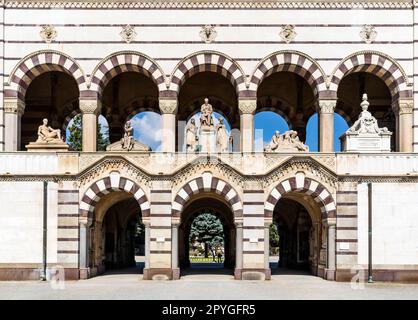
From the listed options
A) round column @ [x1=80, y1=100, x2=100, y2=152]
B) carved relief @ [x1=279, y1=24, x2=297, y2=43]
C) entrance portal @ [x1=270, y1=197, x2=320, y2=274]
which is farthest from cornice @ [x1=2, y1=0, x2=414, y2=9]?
entrance portal @ [x1=270, y1=197, x2=320, y2=274]

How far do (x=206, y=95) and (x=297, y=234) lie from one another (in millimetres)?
7373

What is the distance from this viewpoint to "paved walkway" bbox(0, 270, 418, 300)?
19469mm

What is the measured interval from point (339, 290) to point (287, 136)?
6592 millimetres

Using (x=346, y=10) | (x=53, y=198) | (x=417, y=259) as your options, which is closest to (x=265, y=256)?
(x=417, y=259)

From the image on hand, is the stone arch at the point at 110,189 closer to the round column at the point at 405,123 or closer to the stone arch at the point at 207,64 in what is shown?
the stone arch at the point at 207,64

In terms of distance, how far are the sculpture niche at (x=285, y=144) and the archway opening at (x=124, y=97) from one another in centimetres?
709

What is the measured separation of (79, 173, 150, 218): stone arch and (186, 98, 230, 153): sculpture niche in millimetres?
2411

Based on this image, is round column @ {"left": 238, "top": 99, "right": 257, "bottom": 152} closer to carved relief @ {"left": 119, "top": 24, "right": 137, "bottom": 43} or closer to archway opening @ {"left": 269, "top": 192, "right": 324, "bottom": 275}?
archway opening @ {"left": 269, "top": 192, "right": 324, "bottom": 275}

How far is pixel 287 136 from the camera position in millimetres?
25547

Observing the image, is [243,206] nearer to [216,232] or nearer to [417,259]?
[417,259]

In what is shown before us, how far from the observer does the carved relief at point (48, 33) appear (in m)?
25.9

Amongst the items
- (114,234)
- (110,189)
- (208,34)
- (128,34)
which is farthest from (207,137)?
(114,234)

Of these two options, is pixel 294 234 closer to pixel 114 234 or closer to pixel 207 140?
pixel 207 140

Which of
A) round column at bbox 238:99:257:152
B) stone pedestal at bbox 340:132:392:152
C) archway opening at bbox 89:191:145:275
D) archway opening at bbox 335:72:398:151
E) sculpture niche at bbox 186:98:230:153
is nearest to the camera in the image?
→ stone pedestal at bbox 340:132:392:152
